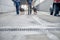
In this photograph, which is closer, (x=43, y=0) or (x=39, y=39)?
(x=39, y=39)

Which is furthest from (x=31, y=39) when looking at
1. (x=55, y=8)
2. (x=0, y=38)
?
(x=55, y=8)

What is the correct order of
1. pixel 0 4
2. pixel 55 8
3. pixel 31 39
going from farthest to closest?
pixel 0 4 < pixel 55 8 < pixel 31 39

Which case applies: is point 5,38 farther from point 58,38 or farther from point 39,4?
point 39,4

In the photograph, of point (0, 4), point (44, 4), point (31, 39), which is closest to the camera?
point (31, 39)

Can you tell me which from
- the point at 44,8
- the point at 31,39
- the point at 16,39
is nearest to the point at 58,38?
the point at 31,39

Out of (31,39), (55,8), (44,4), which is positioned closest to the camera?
(31,39)

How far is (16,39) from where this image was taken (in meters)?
2.86

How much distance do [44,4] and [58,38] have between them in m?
21.7

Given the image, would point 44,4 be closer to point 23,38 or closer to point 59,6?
point 59,6

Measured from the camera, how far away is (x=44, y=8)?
2444 centimetres

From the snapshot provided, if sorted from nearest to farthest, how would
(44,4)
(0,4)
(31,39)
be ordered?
(31,39), (0,4), (44,4)

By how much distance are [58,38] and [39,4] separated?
75.1 feet

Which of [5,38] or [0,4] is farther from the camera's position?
[0,4]

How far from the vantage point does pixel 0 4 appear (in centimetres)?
1301
